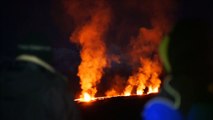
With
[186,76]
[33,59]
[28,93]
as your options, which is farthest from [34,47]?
[186,76]

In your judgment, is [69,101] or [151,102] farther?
[69,101]

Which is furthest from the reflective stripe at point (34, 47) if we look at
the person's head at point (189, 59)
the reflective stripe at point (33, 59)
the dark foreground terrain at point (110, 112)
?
the dark foreground terrain at point (110, 112)

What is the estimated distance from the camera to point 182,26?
3201mm

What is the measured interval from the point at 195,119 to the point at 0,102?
5.68 ft

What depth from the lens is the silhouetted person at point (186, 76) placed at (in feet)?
10.0

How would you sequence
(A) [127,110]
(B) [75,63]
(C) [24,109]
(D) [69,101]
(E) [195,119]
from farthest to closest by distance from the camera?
(B) [75,63], (A) [127,110], (D) [69,101], (C) [24,109], (E) [195,119]

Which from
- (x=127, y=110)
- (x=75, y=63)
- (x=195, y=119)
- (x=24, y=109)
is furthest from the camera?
(x=75, y=63)

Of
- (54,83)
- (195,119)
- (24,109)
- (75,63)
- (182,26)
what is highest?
(75,63)

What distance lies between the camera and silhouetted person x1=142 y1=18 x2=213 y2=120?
120 inches

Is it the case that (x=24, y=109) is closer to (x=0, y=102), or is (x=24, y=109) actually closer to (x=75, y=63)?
(x=0, y=102)

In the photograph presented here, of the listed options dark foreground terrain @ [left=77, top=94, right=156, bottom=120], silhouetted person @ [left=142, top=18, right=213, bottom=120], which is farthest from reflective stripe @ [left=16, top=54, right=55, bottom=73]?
dark foreground terrain @ [left=77, top=94, right=156, bottom=120]

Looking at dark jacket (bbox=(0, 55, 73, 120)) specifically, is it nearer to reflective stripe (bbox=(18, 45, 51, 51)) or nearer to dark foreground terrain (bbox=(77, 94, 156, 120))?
reflective stripe (bbox=(18, 45, 51, 51))

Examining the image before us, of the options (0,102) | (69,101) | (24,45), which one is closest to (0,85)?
(0,102)

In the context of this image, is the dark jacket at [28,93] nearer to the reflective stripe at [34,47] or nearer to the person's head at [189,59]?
the reflective stripe at [34,47]
